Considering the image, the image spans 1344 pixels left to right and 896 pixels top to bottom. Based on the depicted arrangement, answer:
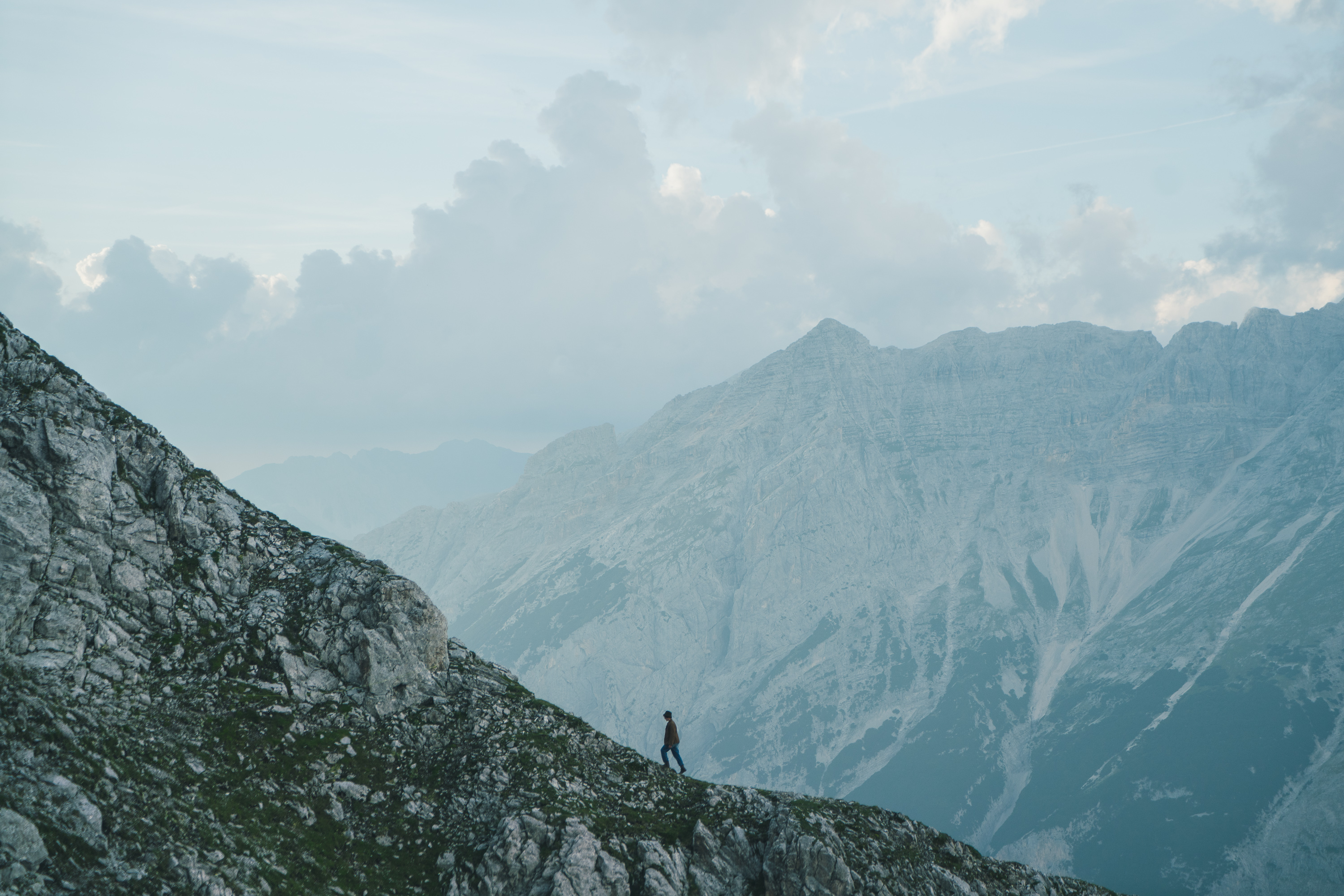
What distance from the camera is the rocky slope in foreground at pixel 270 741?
97.7 feet

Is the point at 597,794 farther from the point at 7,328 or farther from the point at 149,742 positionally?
the point at 7,328

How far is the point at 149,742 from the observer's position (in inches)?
1299

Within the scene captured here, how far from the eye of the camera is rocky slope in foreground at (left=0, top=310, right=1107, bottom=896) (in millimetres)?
29766

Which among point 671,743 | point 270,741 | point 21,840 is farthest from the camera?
point 671,743

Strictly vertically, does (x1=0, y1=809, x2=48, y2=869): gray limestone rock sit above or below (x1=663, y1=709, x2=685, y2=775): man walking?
above

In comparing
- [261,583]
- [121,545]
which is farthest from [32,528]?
[261,583]

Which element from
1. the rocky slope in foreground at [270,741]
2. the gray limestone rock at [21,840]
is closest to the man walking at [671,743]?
the rocky slope in foreground at [270,741]

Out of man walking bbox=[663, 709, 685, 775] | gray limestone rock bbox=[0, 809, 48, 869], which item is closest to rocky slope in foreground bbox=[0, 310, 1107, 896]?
gray limestone rock bbox=[0, 809, 48, 869]

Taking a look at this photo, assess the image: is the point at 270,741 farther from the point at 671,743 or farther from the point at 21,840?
the point at 671,743

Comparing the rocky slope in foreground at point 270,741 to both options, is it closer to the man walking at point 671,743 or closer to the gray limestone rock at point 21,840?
the gray limestone rock at point 21,840

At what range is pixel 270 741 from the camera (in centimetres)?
3691

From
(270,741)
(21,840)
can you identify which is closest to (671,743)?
(270,741)

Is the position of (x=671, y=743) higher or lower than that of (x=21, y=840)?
lower

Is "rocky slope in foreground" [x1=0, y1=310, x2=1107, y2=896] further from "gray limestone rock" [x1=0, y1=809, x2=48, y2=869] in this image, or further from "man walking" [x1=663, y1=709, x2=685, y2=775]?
"man walking" [x1=663, y1=709, x2=685, y2=775]
